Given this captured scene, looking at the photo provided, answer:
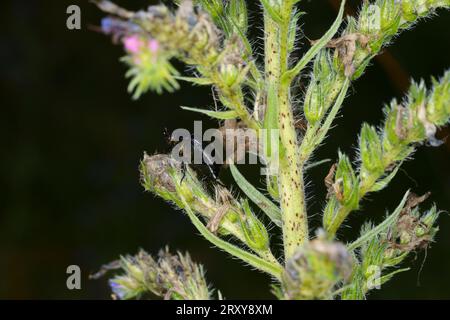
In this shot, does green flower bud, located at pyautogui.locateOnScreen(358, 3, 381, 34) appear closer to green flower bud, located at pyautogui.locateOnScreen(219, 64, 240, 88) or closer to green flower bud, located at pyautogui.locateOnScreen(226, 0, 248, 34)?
green flower bud, located at pyautogui.locateOnScreen(226, 0, 248, 34)

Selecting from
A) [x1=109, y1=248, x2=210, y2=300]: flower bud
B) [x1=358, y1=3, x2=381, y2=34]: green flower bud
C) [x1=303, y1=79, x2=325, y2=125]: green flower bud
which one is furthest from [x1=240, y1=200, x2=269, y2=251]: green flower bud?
[x1=358, y1=3, x2=381, y2=34]: green flower bud

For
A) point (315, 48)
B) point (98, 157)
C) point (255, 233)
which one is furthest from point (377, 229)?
point (98, 157)

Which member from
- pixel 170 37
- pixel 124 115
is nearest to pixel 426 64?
pixel 124 115

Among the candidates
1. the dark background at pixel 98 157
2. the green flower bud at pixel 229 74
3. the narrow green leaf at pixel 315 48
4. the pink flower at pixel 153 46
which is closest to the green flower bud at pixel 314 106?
the narrow green leaf at pixel 315 48

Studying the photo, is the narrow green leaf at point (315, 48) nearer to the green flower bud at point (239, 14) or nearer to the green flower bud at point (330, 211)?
the green flower bud at point (239, 14)

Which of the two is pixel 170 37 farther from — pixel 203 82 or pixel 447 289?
pixel 447 289
